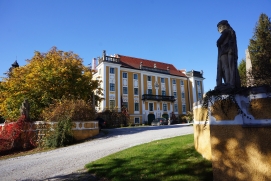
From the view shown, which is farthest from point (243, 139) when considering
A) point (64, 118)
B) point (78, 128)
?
point (78, 128)

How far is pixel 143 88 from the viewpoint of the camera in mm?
39562

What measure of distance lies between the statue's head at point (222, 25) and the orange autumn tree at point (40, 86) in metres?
13.9

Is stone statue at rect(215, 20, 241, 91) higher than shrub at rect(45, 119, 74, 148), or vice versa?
stone statue at rect(215, 20, 241, 91)

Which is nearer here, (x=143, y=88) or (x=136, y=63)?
(x=143, y=88)

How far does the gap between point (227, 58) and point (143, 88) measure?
34.7 meters

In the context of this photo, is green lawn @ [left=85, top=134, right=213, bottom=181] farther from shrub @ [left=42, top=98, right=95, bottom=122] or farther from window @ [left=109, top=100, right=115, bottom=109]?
window @ [left=109, top=100, right=115, bottom=109]

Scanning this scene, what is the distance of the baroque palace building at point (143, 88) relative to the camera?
35.1 metres

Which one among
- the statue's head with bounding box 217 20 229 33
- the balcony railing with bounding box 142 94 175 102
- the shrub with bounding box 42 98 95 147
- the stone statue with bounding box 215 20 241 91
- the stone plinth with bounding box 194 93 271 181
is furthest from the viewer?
the balcony railing with bounding box 142 94 175 102

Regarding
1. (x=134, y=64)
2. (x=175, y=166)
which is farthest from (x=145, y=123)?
(x=175, y=166)

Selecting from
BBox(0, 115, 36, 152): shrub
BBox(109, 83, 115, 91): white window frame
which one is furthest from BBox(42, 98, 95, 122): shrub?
BBox(109, 83, 115, 91): white window frame

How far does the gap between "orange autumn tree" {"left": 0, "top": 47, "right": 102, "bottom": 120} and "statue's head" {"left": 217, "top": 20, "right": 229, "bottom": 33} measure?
13.9m

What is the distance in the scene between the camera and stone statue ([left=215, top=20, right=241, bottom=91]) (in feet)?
15.3

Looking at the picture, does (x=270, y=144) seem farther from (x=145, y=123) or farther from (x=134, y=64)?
(x=134, y=64)

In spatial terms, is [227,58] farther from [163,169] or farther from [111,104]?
[111,104]
